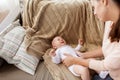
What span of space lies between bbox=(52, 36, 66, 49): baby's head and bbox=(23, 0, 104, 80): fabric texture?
0.07 metres

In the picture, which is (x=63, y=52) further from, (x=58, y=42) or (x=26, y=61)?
(x=26, y=61)

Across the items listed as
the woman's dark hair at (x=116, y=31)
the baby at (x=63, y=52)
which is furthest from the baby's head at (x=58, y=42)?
the woman's dark hair at (x=116, y=31)

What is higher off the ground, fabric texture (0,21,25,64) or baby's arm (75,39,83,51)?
fabric texture (0,21,25,64)

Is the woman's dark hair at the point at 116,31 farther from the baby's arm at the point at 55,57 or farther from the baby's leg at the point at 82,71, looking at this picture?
the baby's arm at the point at 55,57

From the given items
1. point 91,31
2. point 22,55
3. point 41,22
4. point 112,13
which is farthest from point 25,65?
point 112,13

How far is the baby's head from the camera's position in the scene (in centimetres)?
192

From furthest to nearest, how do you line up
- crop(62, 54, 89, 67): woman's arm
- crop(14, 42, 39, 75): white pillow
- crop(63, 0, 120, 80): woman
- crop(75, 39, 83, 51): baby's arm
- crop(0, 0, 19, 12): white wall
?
crop(0, 0, 19, 12): white wall < crop(75, 39, 83, 51): baby's arm < crop(14, 42, 39, 75): white pillow < crop(62, 54, 89, 67): woman's arm < crop(63, 0, 120, 80): woman

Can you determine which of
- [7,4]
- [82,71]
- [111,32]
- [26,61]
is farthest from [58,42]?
[7,4]

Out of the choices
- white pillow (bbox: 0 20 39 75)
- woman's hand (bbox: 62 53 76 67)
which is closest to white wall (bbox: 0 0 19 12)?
white pillow (bbox: 0 20 39 75)

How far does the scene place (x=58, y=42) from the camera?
1.94 meters

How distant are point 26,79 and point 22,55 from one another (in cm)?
24

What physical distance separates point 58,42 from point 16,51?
1.26 ft

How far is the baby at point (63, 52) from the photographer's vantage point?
5.21 ft

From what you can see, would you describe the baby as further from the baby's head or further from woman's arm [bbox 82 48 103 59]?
woman's arm [bbox 82 48 103 59]
